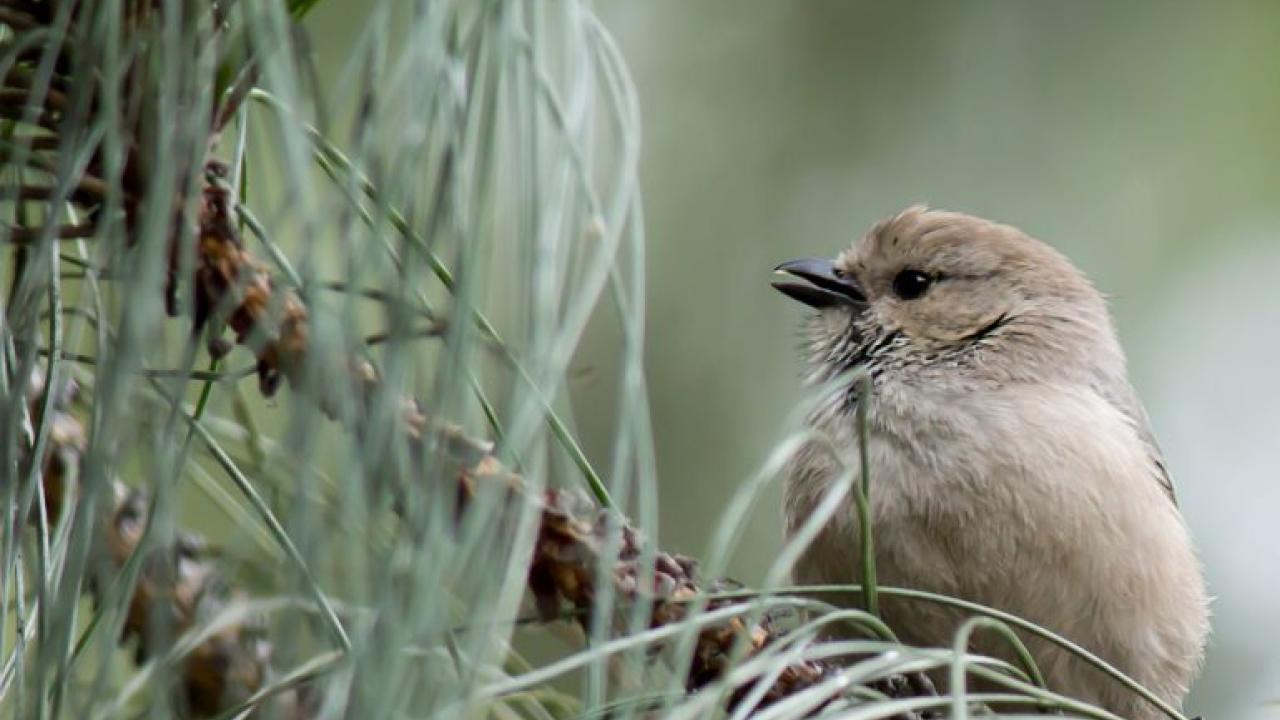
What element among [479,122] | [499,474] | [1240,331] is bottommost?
[1240,331]

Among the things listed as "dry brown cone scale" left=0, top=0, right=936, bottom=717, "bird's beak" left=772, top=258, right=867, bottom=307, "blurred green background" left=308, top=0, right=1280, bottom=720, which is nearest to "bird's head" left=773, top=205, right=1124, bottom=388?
"bird's beak" left=772, top=258, right=867, bottom=307

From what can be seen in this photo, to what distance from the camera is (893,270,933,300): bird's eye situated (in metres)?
4.80

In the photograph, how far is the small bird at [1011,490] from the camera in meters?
3.98

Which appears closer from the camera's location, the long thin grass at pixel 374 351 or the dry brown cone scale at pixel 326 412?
→ the long thin grass at pixel 374 351

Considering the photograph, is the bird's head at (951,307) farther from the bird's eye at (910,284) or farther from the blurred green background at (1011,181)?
the blurred green background at (1011,181)

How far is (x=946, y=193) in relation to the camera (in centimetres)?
822

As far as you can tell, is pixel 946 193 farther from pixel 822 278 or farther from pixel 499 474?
pixel 499 474

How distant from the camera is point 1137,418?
4754 millimetres

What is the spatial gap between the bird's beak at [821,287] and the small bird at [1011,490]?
0.04m

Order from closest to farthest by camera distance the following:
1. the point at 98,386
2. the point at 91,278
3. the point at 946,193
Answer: the point at 98,386 → the point at 91,278 → the point at 946,193

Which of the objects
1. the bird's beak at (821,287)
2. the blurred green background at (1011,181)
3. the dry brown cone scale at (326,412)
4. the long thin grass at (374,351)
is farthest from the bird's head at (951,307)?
the long thin grass at (374,351)

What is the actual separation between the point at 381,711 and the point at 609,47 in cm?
71

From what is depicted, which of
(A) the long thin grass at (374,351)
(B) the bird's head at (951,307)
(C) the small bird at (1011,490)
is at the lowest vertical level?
(C) the small bird at (1011,490)

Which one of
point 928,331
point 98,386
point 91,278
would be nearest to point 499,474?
point 98,386
